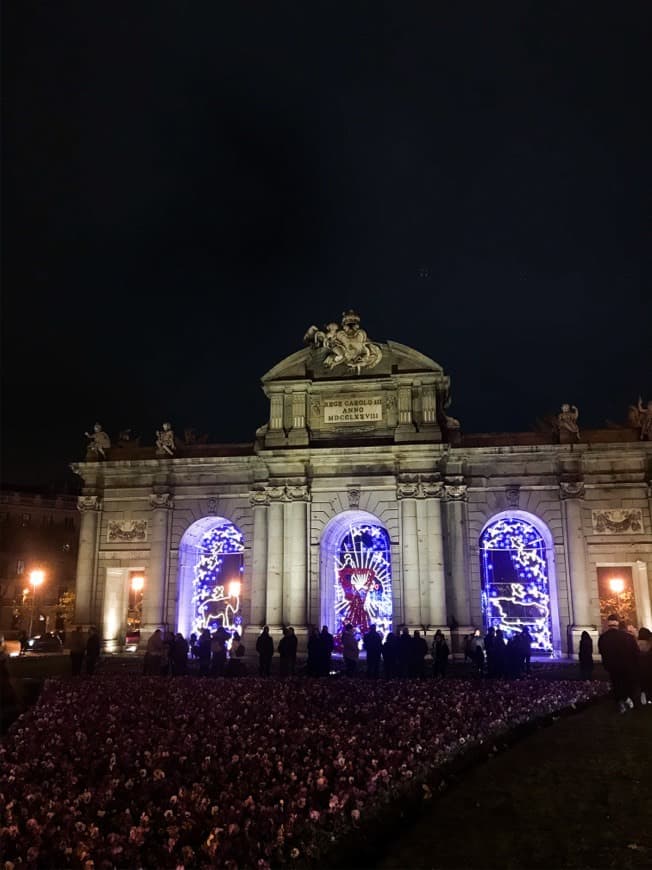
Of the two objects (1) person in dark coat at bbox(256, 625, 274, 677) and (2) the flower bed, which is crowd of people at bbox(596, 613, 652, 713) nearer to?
(2) the flower bed

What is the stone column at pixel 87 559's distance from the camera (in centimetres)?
3122

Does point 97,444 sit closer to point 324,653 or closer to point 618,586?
point 324,653

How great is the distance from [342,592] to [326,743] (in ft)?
64.5

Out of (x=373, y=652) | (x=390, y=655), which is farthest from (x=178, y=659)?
(x=390, y=655)

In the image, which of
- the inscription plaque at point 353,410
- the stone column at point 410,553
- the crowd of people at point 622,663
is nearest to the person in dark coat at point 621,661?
the crowd of people at point 622,663

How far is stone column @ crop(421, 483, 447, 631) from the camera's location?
90.8 ft

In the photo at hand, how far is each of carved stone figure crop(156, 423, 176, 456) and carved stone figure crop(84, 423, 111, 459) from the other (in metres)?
2.88

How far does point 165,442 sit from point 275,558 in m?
7.82

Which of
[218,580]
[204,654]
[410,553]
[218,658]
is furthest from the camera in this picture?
[218,580]

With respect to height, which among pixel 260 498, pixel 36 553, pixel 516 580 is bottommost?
pixel 516 580

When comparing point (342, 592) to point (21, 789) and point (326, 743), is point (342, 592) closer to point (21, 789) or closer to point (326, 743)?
Result: point (326, 743)

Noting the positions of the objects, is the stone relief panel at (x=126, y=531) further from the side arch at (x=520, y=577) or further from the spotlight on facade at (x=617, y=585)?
the spotlight on facade at (x=617, y=585)

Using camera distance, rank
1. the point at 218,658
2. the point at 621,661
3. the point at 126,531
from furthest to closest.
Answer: the point at 126,531 < the point at 218,658 < the point at 621,661

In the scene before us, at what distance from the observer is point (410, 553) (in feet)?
93.3
